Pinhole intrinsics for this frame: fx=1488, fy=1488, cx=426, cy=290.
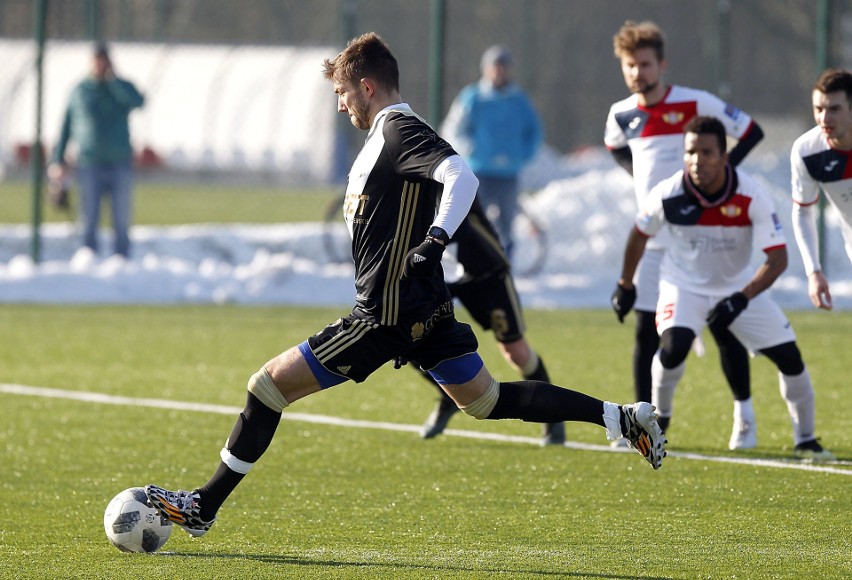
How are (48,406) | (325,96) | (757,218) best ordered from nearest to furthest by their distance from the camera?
1. (757,218)
2. (48,406)
3. (325,96)

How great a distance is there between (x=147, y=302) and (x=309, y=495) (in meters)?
8.01

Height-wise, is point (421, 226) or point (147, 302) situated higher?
point (421, 226)

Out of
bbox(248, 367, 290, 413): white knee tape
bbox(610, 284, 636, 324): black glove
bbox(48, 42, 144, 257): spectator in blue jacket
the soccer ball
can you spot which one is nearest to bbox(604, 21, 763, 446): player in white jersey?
bbox(610, 284, 636, 324): black glove

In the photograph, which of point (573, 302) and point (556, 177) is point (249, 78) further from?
point (573, 302)

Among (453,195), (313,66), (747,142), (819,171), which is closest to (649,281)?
(747,142)

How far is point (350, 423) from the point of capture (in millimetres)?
8344

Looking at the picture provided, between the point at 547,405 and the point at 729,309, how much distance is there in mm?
1540

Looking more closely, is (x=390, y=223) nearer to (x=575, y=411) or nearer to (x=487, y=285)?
(x=575, y=411)

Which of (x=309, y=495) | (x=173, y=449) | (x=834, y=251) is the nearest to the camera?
(x=309, y=495)

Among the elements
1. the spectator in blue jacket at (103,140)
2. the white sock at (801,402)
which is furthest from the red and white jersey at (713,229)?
the spectator in blue jacket at (103,140)

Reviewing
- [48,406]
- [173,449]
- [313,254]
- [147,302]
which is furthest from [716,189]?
[313,254]

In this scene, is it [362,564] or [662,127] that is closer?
[362,564]

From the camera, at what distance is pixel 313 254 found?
16688 mm

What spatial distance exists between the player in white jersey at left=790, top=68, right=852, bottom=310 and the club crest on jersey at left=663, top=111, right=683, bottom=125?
939 millimetres
